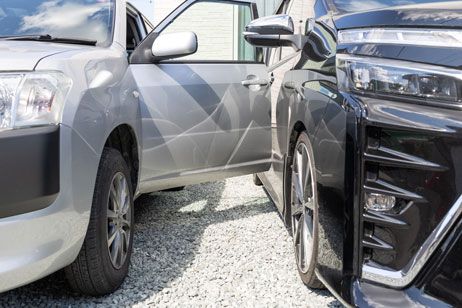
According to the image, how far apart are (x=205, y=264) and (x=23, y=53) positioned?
1668mm

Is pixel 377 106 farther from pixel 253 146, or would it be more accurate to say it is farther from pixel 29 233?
pixel 253 146

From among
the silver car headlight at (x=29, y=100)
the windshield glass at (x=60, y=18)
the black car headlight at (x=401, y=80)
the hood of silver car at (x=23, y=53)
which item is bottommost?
the silver car headlight at (x=29, y=100)

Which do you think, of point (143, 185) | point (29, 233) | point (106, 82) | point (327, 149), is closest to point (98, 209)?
point (29, 233)

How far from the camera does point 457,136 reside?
1.70m

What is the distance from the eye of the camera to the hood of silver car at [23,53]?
2.21 meters

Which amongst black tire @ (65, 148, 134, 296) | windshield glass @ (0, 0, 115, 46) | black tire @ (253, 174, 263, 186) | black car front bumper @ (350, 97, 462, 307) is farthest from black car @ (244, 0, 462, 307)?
black tire @ (253, 174, 263, 186)

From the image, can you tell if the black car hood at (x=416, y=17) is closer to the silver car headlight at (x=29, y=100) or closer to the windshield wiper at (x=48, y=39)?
the silver car headlight at (x=29, y=100)

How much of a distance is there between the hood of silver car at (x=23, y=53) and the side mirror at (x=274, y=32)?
1.02m

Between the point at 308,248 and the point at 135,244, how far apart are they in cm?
139

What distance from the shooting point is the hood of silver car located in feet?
7.25

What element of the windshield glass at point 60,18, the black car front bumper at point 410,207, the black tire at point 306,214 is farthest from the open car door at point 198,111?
A: the black car front bumper at point 410,207

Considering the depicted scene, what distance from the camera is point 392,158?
182 cm

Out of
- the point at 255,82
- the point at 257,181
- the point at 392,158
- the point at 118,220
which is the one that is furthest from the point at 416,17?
the point at 257,181

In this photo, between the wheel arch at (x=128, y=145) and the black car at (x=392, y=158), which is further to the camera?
the wheel arch at (x=128, y=145)
